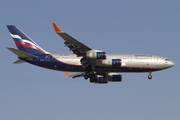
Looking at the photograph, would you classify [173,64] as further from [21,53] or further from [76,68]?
[21,53]

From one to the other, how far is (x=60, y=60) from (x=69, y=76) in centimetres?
738

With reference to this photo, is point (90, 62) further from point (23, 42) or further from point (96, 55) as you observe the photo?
point (23, 42)

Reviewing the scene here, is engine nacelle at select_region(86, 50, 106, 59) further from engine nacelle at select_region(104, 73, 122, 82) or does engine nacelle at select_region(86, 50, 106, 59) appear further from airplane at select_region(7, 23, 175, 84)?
engine nacelle at select_region(104, 73, 122, 82)

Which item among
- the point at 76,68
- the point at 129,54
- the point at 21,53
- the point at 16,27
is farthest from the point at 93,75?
the point at 16,27

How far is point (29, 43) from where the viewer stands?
176 ft

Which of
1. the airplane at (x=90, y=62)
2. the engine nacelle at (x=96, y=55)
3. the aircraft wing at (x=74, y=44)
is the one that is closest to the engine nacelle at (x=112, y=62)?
the airplane at (x=90, y=62)

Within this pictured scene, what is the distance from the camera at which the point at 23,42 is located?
53594mm

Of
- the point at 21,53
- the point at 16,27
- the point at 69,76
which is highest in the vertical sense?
the point at 16,27

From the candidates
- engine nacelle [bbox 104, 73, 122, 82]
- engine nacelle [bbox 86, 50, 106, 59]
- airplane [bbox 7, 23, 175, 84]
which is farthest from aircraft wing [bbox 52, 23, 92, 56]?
engine nacelle [bbox 104, 73, 122, 82]

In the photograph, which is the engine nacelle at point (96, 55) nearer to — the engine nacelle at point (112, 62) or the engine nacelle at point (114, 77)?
the engine nacelle at point (112, 62)

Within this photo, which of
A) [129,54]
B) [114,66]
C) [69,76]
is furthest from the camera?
[69,76]

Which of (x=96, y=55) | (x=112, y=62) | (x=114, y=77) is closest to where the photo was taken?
(x=96, y=55)

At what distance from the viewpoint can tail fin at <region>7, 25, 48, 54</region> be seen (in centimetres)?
5303

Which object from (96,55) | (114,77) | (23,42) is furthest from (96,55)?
(23,42)
